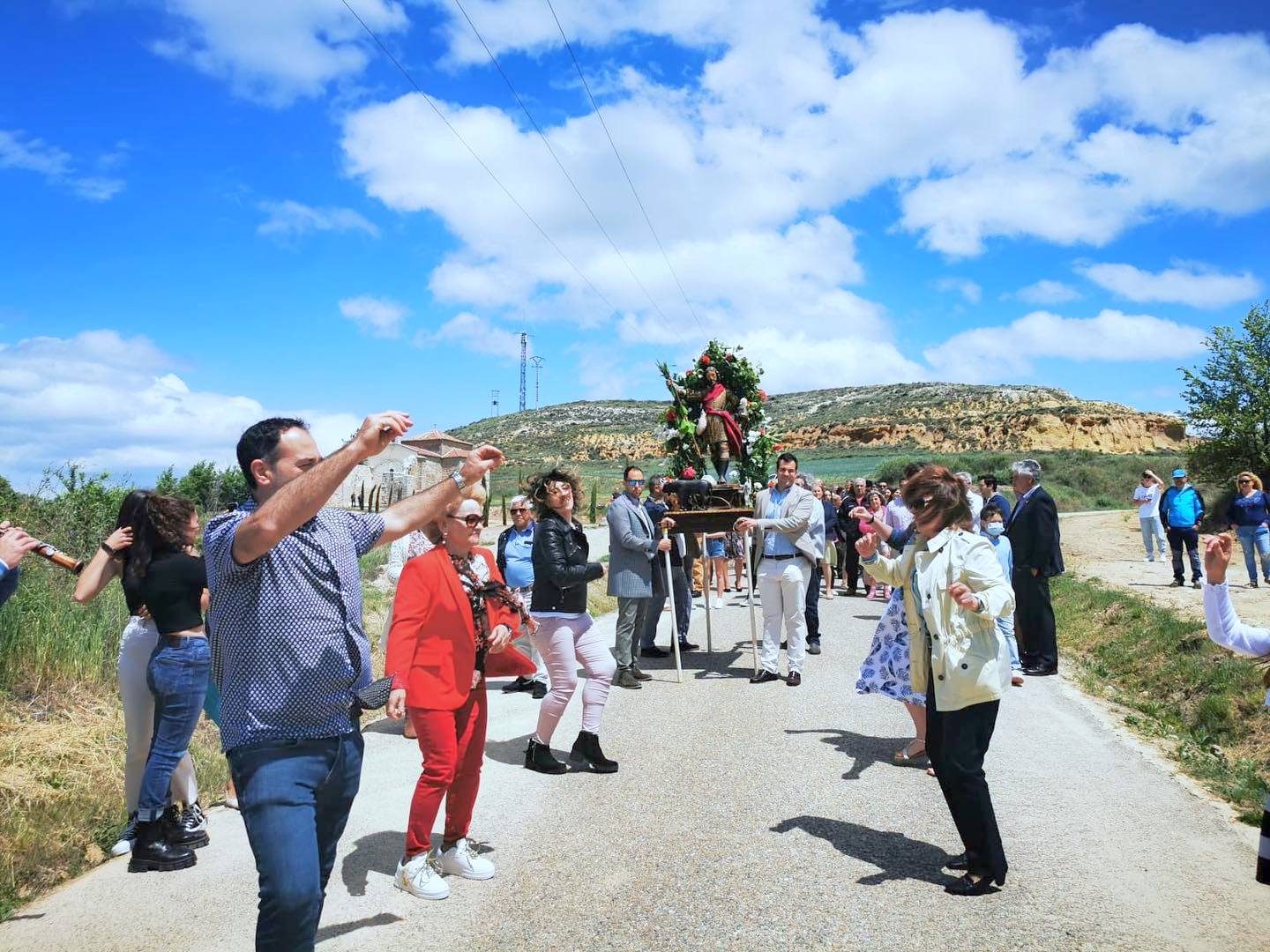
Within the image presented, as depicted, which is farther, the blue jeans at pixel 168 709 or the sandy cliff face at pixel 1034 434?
the sandy cliff face at pixel 1034 434

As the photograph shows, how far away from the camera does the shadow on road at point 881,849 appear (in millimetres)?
4457

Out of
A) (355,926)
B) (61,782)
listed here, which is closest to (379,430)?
(355,926)

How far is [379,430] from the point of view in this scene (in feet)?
8.76

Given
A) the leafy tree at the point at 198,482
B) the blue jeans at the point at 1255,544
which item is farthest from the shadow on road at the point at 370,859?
the leafy tree at the point at 198,482

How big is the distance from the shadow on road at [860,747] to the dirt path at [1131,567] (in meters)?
5.98

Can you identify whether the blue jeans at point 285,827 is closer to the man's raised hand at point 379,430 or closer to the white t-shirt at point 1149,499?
the man's raised hand at point 379,430

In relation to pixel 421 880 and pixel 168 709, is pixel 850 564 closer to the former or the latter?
pixel 421 880

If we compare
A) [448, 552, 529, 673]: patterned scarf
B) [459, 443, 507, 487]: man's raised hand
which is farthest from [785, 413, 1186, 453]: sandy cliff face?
[459, 443, 507, 487]: man's raised hand

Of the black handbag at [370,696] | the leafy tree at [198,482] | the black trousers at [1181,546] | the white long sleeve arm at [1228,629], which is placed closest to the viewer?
the black handbag at [370,696]

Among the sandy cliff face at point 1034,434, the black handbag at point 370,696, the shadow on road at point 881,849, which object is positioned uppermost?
the sandy cliff face at point 1034,434

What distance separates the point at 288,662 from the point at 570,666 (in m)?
3.56

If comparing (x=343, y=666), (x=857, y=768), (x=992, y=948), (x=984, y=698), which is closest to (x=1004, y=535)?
(x=857, y=768)

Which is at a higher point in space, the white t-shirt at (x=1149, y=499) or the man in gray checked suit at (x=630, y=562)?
the white t-shirt at (x=1149, y=499)

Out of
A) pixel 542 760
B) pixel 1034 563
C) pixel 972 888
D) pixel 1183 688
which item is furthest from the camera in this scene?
pixel 1034 563
